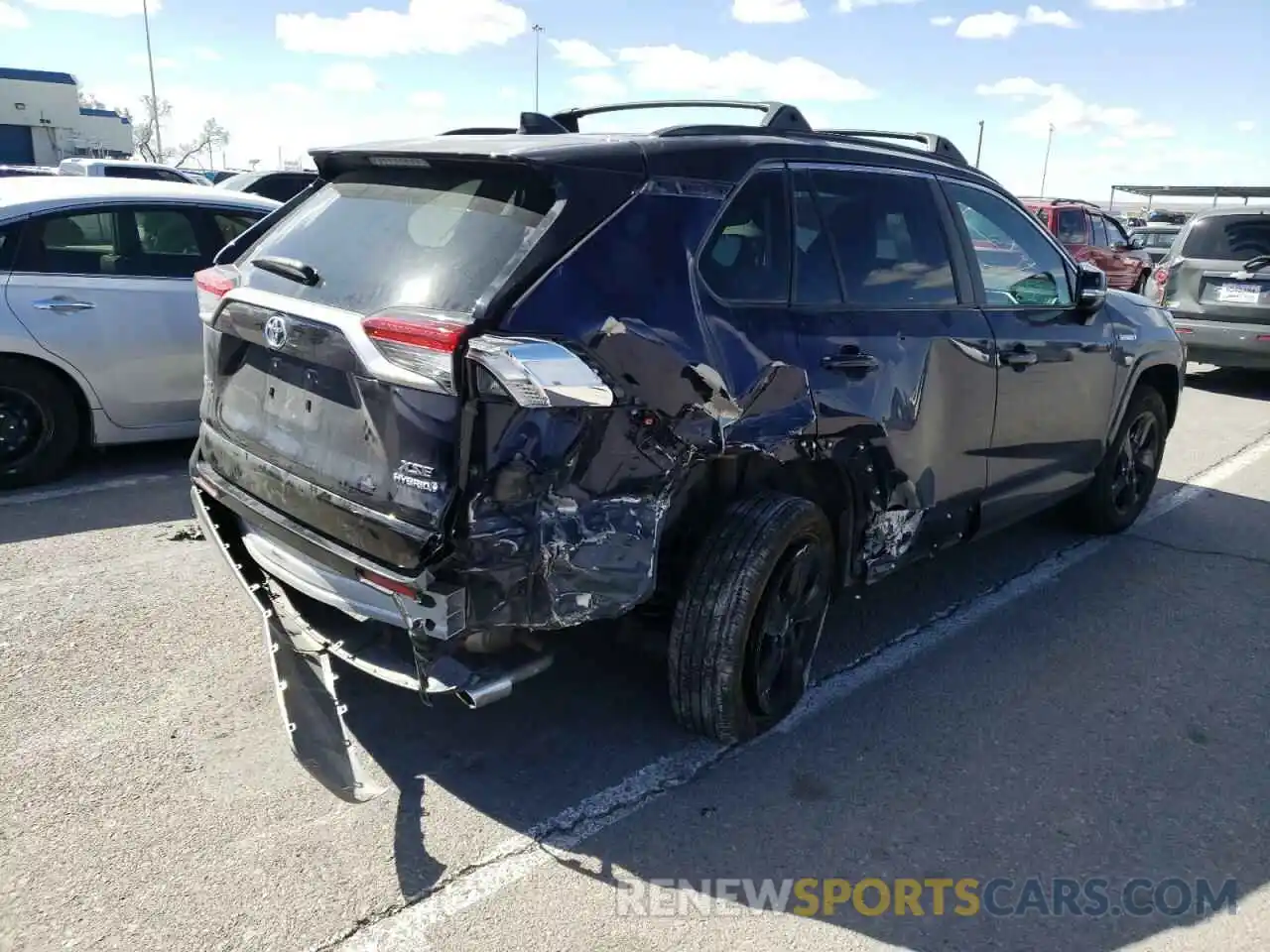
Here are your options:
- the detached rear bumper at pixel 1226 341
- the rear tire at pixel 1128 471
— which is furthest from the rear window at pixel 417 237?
the detached rear bumper at pixel 1226 341

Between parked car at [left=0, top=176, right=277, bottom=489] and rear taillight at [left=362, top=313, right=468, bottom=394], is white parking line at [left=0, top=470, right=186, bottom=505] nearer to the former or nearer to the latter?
parked car at [left=0, top=176, right=277, bottom=489]

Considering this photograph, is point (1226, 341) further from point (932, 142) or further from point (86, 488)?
point (86, 488)

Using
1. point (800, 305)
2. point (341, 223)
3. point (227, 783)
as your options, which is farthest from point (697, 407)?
point (227, 783)

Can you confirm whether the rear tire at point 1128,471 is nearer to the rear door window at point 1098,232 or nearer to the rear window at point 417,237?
the rear window at point 417,237

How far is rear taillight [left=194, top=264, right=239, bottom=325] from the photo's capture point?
10.9 ft

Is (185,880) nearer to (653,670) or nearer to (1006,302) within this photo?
(653,670)

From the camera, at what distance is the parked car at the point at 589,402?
258cm

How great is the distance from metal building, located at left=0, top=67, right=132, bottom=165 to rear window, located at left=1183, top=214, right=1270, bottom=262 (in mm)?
60857

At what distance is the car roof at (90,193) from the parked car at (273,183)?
6.30 metres

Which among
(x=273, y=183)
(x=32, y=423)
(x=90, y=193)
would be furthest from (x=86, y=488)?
(x=273, y=183)

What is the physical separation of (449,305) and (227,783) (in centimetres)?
159

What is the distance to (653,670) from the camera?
3.81 metres

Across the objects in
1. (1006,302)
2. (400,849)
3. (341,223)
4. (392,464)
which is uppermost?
(341,223)

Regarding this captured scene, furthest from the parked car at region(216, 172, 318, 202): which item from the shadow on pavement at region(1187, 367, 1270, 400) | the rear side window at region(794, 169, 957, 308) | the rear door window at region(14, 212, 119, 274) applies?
the shadow on pavement at region(1187, 367, 1270, 400)
